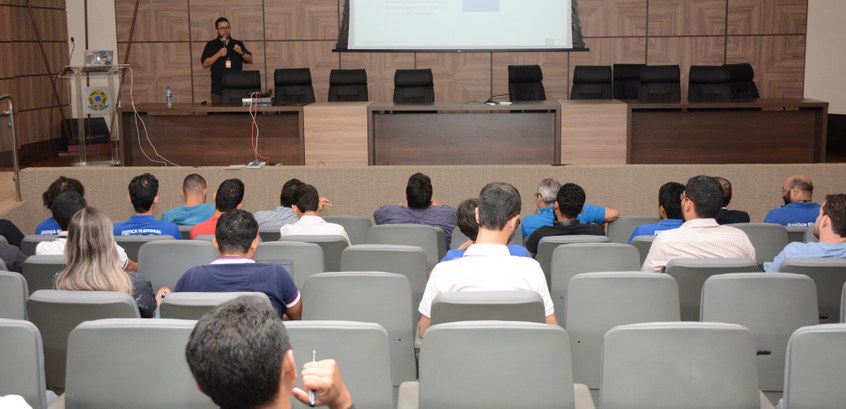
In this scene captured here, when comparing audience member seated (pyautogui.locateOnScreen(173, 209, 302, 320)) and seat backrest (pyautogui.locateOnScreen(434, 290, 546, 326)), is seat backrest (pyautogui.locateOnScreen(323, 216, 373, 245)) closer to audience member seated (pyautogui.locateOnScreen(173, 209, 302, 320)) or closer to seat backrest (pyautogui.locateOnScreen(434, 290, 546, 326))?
audience member seated (pyautogui.locateOnScreen(173, 209, 302, 320))

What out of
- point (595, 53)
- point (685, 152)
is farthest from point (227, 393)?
point (595, 53)

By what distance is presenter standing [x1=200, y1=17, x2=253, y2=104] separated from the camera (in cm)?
1028

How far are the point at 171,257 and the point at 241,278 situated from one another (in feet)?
2.91

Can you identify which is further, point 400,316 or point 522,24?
point 522,24

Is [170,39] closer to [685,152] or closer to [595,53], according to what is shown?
[595,53]

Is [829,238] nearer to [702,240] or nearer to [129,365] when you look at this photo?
[702,240]

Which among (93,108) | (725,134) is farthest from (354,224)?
(725,134)

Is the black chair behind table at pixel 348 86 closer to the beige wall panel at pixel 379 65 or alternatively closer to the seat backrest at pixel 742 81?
the beige wall panel at pixel 379 65

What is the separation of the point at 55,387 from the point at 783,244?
11.5 ft

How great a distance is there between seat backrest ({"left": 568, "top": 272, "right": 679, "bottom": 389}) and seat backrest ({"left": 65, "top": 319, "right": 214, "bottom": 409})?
1.31m

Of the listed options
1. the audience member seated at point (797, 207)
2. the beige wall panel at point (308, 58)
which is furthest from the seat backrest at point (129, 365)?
the beige wall panel at point (308, 58)

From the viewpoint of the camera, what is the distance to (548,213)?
519 cm

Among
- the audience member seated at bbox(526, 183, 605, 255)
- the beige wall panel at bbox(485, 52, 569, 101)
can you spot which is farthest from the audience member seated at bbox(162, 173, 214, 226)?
the beige wall panel at bbox(485, 52, 569, 101)

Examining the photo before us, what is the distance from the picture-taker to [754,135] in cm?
833
